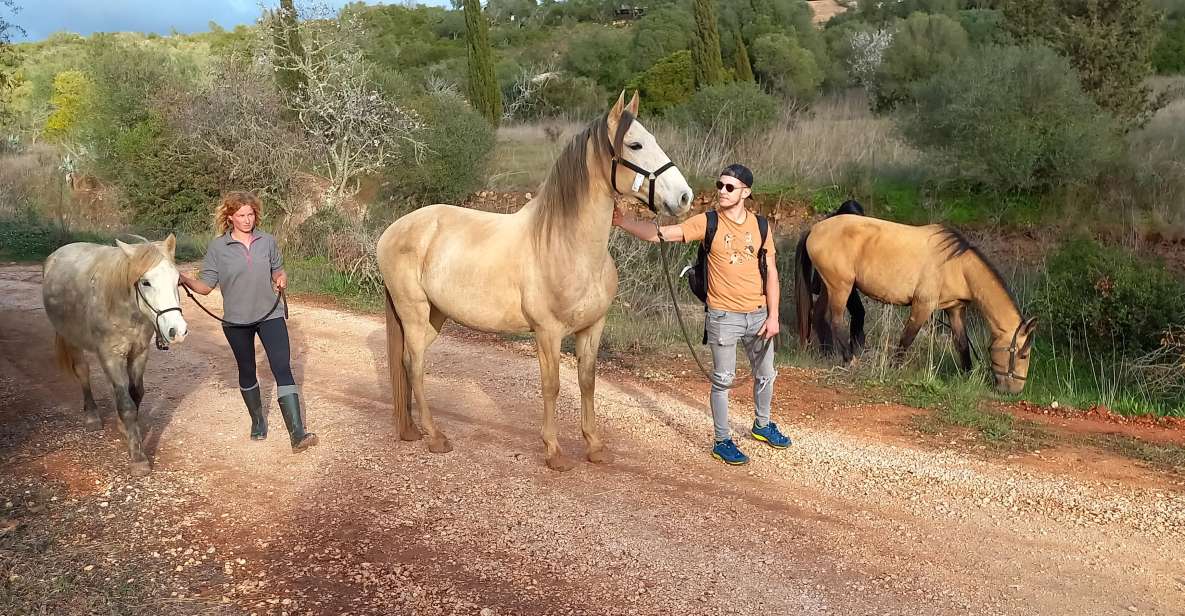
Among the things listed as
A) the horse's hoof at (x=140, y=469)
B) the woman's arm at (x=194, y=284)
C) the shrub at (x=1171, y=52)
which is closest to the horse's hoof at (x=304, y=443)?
the horse's hoof at (x=140, y=469)

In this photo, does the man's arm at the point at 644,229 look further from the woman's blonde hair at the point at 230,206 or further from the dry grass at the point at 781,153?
the dry grass at the point at 781,153

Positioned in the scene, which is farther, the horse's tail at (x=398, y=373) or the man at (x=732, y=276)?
the horse's tail at (x=398, y=373)

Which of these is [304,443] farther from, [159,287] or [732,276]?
[732,276]

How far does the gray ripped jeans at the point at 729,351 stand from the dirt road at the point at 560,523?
420 mm

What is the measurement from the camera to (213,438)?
5555 millimetres

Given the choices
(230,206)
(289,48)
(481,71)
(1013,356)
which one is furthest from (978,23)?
(230,206)

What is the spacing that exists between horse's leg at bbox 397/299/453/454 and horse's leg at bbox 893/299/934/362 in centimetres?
505

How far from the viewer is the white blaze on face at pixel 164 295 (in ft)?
14.6

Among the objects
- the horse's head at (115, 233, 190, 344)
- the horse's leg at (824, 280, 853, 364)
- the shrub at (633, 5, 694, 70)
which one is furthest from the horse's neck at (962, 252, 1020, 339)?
the shrub at (633, 5, 694, 70)

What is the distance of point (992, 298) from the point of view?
7.38 meters

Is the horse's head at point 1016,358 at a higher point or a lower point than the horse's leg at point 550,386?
lower

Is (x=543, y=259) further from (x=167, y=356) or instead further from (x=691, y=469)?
(x=167, y=356)

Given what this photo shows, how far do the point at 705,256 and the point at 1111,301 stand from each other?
20.7ft

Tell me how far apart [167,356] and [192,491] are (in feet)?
12.3
